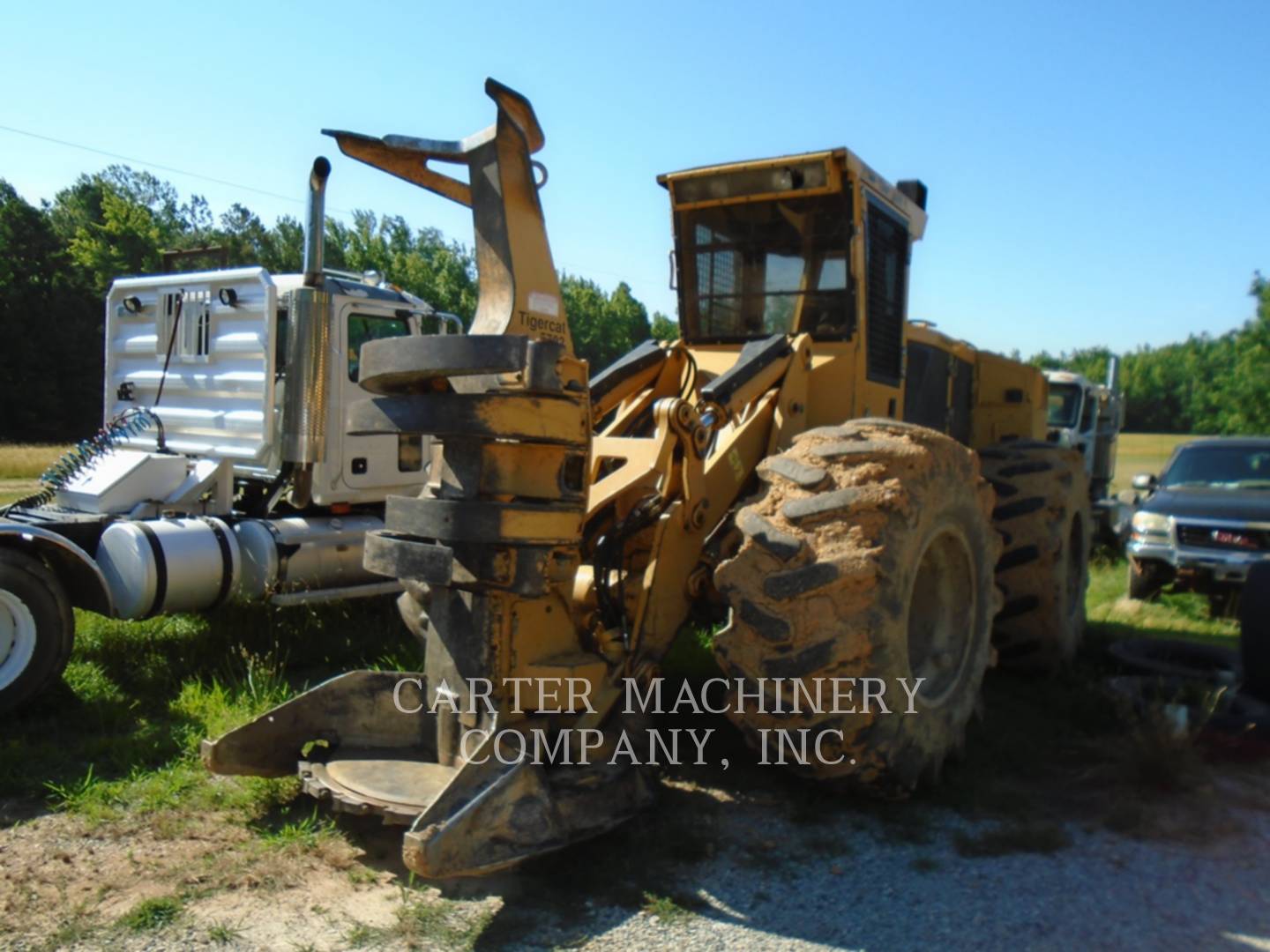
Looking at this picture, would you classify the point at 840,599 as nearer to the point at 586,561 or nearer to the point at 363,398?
the point at 586,561

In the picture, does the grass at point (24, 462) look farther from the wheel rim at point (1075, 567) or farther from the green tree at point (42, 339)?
the wheel rim at point (1075, 567)

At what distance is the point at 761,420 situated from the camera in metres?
4.84

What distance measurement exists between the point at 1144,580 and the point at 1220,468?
161cm

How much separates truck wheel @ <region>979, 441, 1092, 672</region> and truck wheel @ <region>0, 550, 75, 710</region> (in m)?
5.30

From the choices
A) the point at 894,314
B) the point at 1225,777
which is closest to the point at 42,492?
the point at 894,314

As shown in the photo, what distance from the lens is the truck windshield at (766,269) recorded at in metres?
5.44

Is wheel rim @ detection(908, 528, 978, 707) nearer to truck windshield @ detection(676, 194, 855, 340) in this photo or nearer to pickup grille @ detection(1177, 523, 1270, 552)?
truck windshield @ detection(676, 194, 855, 340)

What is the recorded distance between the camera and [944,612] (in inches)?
187

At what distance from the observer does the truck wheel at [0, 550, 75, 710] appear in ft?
17.7

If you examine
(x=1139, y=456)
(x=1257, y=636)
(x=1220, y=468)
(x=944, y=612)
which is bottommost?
(x=1257, y=636)

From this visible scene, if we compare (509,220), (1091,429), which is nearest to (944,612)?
(509,220)

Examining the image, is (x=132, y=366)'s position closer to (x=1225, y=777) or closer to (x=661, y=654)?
(x=661, y=654)

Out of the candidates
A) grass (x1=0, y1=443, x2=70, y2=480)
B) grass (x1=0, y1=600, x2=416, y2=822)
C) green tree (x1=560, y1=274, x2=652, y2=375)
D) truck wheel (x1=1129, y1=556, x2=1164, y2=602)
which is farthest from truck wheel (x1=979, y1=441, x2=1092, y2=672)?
green tree (x1=560, y1=274, x2=652, y2=375)

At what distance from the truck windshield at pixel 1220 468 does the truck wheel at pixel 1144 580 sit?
1120mm
